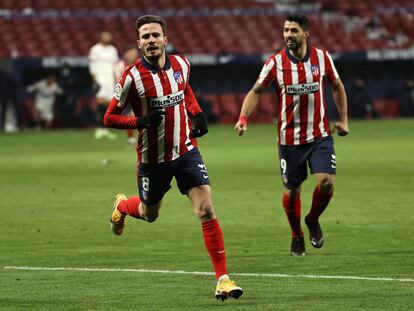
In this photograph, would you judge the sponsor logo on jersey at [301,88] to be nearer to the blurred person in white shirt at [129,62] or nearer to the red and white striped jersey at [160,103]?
the red and white striped jersey at [160,103]

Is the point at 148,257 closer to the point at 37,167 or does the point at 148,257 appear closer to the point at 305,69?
the point at 305,69

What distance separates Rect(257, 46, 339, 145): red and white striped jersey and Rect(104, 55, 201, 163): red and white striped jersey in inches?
84.3

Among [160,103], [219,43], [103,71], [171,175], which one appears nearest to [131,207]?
[171,175]

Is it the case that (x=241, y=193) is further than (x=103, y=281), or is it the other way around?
(x=241, y=193)

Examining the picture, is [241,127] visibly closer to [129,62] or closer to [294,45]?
[294,45]

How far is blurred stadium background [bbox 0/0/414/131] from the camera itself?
34.8 metres

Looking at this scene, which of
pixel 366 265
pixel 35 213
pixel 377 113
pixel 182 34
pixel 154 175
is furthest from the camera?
pixel 182 34

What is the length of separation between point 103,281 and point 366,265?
2178 millimetres

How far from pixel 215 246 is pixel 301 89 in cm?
292

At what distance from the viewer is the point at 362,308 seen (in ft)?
26.0

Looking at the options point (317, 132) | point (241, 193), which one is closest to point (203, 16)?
point (241, 193)

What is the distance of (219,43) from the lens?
128 feet

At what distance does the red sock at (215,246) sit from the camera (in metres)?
8.50

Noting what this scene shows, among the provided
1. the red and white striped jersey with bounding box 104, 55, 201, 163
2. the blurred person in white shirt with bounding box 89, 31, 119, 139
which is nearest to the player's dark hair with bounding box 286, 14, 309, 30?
the red and white striped jersey with bounding box 104, 55, 201, 163
